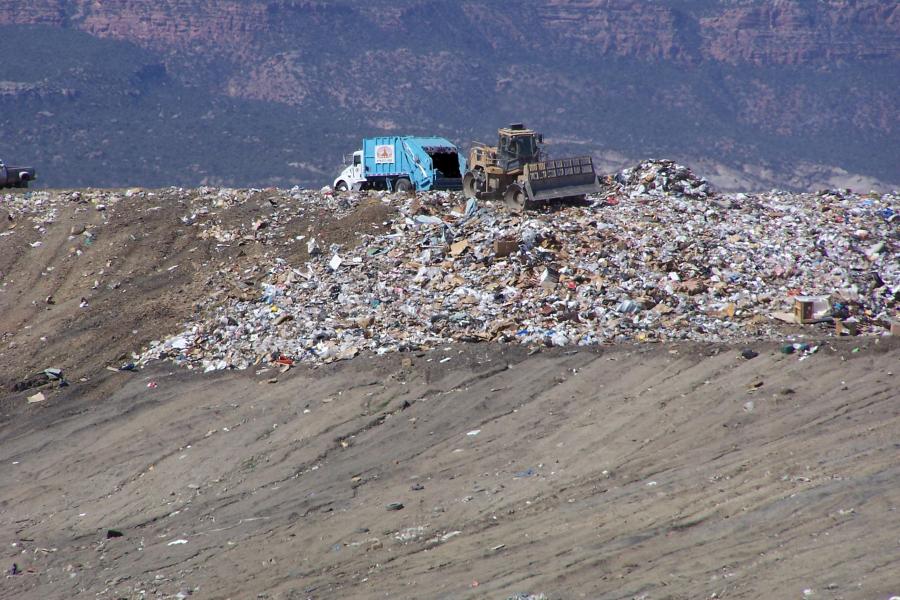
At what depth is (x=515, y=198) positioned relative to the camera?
63.3ft

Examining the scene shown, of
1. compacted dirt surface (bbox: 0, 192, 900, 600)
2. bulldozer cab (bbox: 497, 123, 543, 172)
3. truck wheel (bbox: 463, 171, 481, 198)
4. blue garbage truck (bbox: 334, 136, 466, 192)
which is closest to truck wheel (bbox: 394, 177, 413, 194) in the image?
blue garbage truck (bbox: 334, 136, 466, 192)

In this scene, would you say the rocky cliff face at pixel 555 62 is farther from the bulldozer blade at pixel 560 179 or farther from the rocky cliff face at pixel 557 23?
the bulldozer blade at pixel 560 179

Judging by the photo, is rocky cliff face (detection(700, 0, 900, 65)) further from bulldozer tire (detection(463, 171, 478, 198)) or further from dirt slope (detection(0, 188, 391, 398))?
dirt slope (detection(0, 188, 391, 398))

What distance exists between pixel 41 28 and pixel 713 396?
304ft

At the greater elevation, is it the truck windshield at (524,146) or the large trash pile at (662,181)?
the truck windshield at (524,146)

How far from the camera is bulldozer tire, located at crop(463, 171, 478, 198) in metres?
20.6

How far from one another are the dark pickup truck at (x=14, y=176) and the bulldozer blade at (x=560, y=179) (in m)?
15.5

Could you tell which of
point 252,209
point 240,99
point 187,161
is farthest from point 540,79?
point 252,209

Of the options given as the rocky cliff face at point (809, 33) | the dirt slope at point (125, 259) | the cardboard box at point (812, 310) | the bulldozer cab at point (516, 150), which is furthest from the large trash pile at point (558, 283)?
the rocky cliff face at point (809, 33)

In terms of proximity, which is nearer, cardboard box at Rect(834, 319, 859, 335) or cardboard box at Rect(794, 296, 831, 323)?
cardboard box at Rect(834, 319, 859, 335)

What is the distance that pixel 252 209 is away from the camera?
20.1m

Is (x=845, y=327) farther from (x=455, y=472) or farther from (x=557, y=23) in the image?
(x=557, y=23)

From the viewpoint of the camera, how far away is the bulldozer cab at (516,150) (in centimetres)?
2006

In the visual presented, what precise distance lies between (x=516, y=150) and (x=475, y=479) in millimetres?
10780
